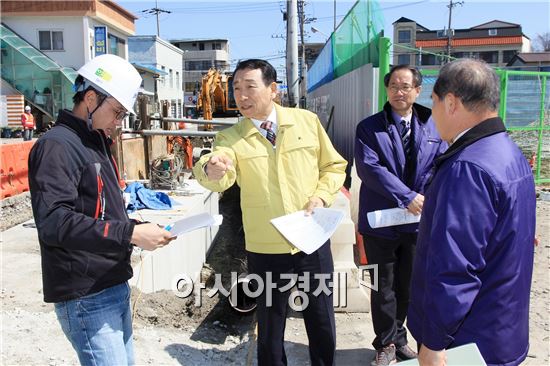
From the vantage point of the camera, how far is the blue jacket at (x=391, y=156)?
139 inches

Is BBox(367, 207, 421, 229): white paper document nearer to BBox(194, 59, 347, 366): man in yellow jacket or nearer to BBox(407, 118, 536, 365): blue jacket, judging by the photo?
BBox(194, 59, 347, 366): man in yellow jacket

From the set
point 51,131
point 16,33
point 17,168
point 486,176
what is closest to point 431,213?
point 486,176

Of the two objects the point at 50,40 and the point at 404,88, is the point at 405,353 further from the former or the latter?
the point at 50,40

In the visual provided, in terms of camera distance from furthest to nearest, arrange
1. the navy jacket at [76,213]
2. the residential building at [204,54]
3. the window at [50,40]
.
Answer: the residential building at [204,54]
the window at [50,40]
the navy jacket at [76,213]

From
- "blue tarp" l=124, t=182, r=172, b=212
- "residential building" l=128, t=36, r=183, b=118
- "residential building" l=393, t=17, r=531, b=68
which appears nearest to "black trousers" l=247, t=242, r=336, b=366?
"blue tarp" l=124, t=182, r=172, b=212

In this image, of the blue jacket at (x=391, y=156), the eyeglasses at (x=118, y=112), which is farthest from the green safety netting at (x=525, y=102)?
the eyeglasses at (x=118, y=112)

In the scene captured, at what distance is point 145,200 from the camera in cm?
693

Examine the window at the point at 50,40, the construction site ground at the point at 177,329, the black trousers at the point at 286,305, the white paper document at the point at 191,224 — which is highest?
the window at the point at 50,40

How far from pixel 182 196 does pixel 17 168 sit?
170 inches

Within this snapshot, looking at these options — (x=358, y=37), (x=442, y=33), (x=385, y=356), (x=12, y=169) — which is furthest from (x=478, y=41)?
(x=385, y=356)

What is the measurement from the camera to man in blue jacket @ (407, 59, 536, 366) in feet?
5.85

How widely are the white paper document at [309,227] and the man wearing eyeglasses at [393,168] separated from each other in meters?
0.70

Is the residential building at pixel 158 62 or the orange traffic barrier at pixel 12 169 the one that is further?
the residential building at pixel 158 62

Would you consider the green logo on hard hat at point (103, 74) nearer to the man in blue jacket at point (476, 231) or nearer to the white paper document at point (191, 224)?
the white paper document at point (191, 224)
